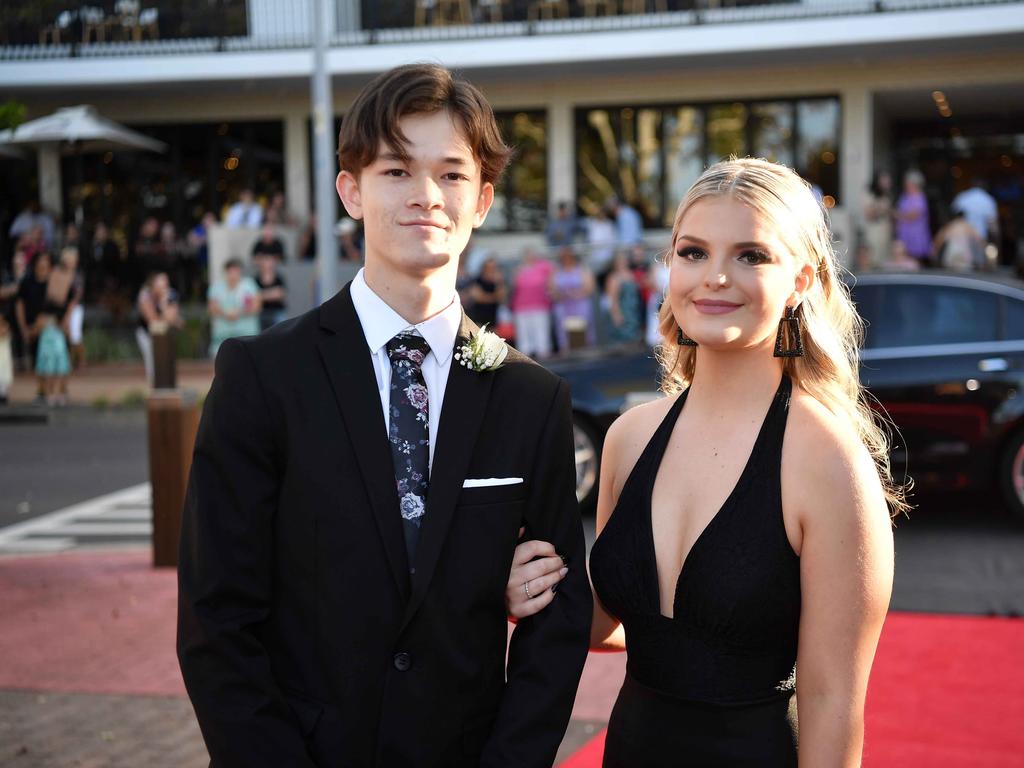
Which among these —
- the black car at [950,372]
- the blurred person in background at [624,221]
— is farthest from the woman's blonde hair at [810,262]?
the blurred person in background at [624,221]

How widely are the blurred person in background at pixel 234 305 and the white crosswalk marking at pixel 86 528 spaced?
5717 mm

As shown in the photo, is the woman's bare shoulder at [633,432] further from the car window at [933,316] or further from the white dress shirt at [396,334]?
the car window at [933,316]

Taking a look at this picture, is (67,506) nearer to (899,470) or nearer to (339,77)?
(899,470)

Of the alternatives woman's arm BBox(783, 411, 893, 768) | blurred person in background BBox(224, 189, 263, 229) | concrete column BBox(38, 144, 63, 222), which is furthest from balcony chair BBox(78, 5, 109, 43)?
woman's arm BBox(783, 411, 893, 768)

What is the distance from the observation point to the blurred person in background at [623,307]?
50.1 feet

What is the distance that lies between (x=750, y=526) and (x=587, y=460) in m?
6.26

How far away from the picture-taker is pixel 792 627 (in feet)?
7.73

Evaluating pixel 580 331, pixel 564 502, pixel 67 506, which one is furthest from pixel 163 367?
pixel 564 502

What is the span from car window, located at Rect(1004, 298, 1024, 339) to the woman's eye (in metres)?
6.39

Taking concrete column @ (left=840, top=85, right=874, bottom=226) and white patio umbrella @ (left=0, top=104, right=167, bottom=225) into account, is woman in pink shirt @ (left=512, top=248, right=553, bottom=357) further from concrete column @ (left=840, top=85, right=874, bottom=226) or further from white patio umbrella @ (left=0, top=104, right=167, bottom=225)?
white patio umbrella @ (left=0, top=104, right=167, bottom=225)

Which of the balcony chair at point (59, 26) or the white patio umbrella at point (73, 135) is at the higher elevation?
the balcony chair at point (59, 26)

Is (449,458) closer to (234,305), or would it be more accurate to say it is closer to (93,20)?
(234,305)

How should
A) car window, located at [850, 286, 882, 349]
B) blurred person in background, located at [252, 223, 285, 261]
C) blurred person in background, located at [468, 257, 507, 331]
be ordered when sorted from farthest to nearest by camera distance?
blurred person in background, located at [252, 223, 285, 261] → blurred person in background, located at [468, 257, 507, 331] → car window, located at [850, 286, 882, 349]

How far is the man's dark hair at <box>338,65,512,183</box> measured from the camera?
7.76ft
